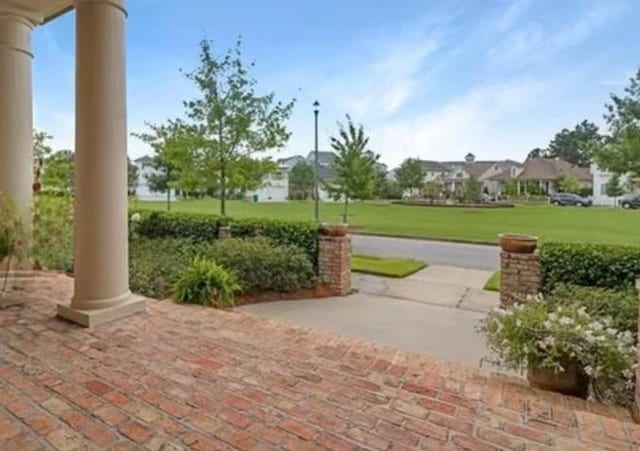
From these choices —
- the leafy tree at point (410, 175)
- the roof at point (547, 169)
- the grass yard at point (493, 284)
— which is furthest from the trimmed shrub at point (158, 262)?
the roof at point (547, 169)

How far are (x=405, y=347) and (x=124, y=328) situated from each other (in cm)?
258

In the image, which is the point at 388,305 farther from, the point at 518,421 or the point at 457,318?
the point at 518,421

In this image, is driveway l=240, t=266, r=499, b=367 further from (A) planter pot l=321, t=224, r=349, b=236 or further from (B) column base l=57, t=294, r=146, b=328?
(B) column base l=57, t=294, r=146, b=328

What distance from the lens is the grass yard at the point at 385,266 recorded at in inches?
319

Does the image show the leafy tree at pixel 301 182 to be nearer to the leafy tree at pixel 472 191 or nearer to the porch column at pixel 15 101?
the leafy tree at pixel 472 191

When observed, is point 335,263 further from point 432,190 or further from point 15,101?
point 432,190

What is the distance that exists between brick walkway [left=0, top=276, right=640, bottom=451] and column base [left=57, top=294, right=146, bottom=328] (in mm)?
104

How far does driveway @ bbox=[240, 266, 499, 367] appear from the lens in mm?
4465

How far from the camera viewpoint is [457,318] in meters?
5.40

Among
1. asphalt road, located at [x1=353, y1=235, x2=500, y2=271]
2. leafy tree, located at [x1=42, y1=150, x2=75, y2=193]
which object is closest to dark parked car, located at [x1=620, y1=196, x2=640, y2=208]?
asphalt road, located at [x1=353, y1=235, x2=500, y2=271]

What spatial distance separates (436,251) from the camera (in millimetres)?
11484

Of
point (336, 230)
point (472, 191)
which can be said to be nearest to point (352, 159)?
point (336, 230)

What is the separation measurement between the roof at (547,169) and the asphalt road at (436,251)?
25242 millimetres

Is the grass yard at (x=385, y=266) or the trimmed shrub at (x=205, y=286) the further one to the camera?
the grass yard at (x=385, y=266)
